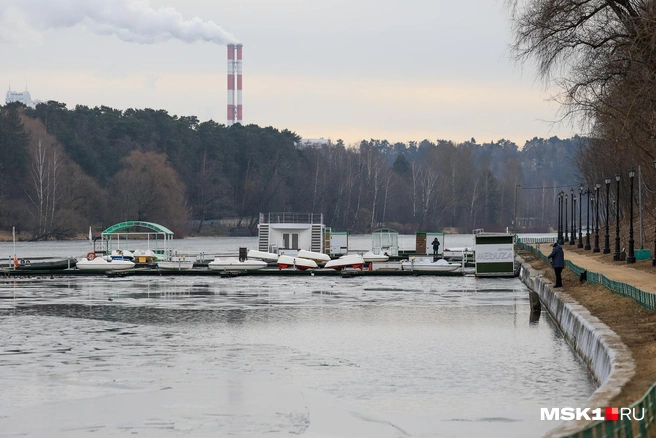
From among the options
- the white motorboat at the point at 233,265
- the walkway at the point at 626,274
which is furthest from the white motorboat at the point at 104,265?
the walkway at the point at 626,274

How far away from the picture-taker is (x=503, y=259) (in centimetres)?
6475

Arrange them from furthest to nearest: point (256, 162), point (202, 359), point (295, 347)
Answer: point (256, 162) < point (295, 347) < point (202, 359)

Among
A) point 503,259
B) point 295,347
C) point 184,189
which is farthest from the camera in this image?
point 184,189

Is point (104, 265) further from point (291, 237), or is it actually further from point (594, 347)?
point (594, 347)

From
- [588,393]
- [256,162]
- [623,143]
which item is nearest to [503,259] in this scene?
[623,143]

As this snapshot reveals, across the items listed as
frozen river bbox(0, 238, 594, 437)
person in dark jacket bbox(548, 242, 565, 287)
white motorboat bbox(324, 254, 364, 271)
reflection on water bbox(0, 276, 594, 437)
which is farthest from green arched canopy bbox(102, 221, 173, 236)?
person in dark jacket bbox(548, 242, 565, 287)

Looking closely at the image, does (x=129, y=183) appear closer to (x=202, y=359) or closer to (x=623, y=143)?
(x=623, y=143)

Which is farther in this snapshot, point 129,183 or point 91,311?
point 129,183

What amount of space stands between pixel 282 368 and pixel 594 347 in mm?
7561

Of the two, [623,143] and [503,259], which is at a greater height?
[623,143]

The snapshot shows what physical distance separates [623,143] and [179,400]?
1204 inches

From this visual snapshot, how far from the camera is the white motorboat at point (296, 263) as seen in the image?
72875 mm

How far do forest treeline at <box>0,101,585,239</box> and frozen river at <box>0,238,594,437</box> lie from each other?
9324cm

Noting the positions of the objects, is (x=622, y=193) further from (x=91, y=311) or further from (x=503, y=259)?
(x=91, y=311)
